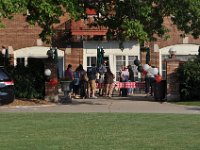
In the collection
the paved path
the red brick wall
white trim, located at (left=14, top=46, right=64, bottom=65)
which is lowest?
the paved path

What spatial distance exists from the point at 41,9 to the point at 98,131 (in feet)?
27.4

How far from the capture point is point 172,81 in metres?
28.0

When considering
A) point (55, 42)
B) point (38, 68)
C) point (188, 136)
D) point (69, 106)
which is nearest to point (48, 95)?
point (38, 68)

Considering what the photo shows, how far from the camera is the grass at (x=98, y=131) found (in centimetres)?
1268

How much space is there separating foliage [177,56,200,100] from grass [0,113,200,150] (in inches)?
281

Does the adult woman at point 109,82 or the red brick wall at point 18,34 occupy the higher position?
the red brick wall at point 18,34

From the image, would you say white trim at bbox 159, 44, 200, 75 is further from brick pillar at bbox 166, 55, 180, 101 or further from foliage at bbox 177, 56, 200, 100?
foliage at bbox 177, 56, 200, 100

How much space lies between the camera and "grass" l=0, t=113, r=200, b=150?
12.7 m

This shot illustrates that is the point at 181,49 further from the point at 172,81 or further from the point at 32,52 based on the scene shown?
the point at 172,81

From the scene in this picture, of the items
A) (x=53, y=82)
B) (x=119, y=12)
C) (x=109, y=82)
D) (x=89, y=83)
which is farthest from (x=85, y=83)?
(x=119, y=12)

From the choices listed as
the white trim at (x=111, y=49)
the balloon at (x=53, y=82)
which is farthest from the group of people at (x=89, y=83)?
the white trim at (x=111, y=49)

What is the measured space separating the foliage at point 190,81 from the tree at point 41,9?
6.00 m

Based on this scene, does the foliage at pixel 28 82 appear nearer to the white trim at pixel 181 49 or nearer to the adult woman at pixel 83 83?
the adult woman at pixel 83 83

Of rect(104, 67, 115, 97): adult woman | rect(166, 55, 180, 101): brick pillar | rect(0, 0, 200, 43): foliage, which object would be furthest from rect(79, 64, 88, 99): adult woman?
rect(166, 55, 180, 101): brick pillar
